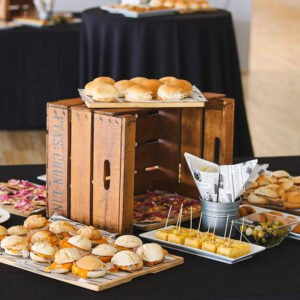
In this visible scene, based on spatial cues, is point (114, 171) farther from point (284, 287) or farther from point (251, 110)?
point (251, 110)

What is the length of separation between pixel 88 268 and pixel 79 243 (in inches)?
4.3

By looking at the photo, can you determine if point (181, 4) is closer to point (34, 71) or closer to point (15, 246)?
point (34, 71)

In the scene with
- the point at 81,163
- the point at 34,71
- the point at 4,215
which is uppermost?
the point at 81,163

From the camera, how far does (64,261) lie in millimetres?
1204

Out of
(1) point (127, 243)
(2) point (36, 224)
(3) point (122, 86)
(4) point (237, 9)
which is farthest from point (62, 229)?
(4) point (237, 9)

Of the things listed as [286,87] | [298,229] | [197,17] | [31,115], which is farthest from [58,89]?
[298,229]

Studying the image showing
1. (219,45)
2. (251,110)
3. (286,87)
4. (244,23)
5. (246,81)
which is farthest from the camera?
(244,23)

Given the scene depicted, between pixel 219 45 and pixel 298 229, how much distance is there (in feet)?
9.56

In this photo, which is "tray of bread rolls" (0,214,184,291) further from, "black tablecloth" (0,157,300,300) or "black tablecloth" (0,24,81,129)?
"black tablecloth" (0,24,81,129)

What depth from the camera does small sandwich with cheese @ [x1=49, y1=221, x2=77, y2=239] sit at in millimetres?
1391

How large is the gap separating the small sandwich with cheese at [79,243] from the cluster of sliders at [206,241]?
0.62 ft

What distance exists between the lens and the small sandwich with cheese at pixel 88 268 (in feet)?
3.86

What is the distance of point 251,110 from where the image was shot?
629 cm

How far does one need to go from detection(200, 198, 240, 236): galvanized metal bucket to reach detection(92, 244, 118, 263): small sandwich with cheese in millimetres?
293
